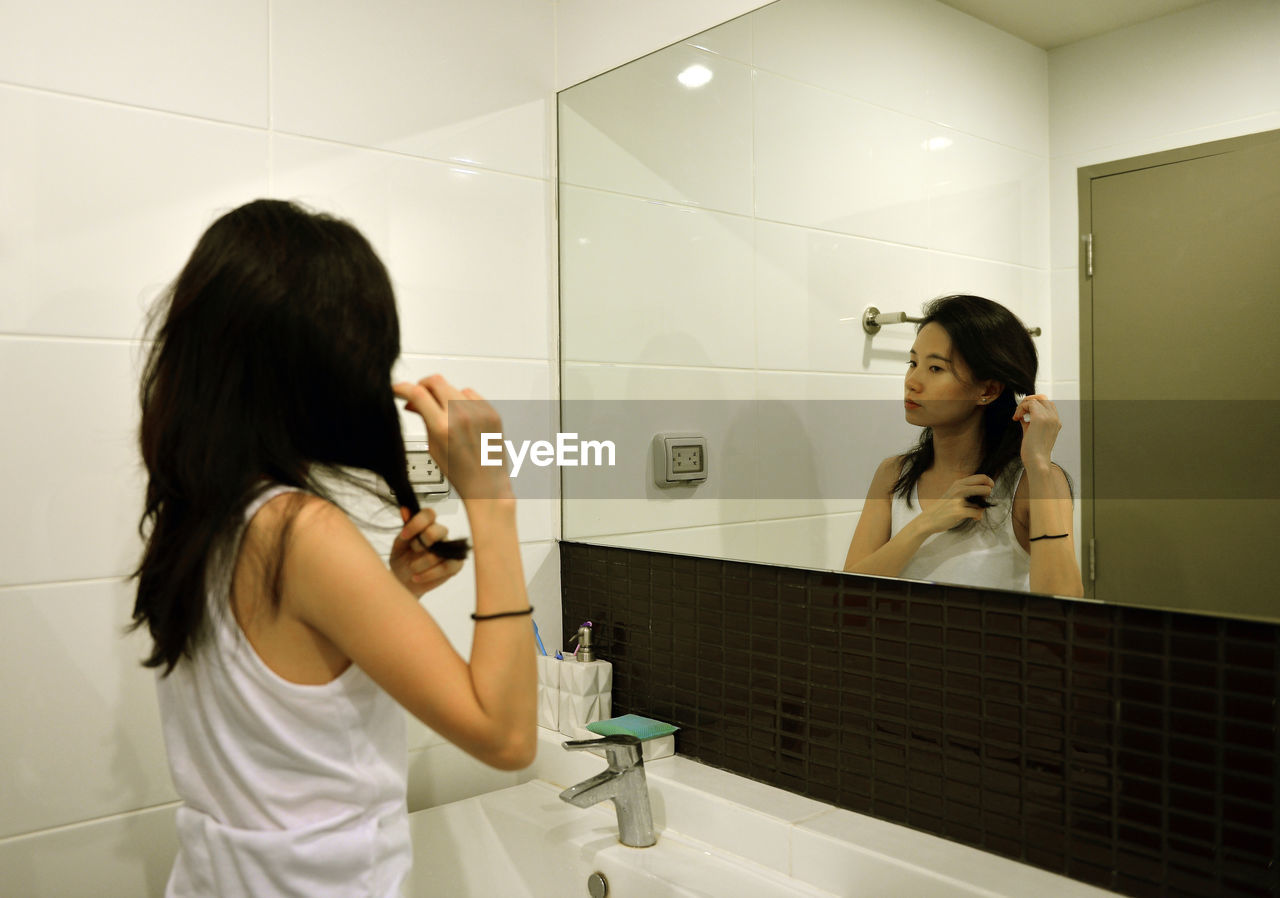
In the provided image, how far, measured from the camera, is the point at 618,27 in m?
1.55

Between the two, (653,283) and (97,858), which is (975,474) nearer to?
(653,283)

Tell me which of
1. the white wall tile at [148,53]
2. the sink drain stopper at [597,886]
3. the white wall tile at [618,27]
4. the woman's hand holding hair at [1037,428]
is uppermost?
the white wall tile at [618,27]

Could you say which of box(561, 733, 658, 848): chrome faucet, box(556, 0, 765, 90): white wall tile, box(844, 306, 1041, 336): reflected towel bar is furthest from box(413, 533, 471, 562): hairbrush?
box(556, 0, 765, 90): white wall tile

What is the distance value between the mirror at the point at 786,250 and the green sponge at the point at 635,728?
25cm

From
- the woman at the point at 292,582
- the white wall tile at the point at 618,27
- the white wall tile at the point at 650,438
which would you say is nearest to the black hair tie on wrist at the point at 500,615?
the woman at the point at 292,582

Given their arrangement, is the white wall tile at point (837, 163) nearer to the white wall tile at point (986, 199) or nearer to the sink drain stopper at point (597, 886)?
the white wall tile at point (986, 199)

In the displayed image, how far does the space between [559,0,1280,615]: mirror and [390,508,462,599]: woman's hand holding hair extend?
20.3 inches

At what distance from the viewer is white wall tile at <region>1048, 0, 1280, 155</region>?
0.79m

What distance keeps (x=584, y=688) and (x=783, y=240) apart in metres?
0.73

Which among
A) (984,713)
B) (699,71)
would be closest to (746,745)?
(984,713)

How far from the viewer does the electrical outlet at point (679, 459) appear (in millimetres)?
1435

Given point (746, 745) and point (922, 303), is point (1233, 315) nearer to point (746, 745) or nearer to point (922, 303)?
point (922, 303)

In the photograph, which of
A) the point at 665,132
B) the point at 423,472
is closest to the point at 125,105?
the point at 423,472

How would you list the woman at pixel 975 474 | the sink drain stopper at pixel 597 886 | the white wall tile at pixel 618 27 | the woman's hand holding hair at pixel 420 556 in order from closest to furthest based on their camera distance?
1. the woman's hand holding hair at pixel 420 556
2. the woman at pixel 975 474
3. the sink drain stopper at pixel 597 886
4. the white wall tile at pixel 618 27
